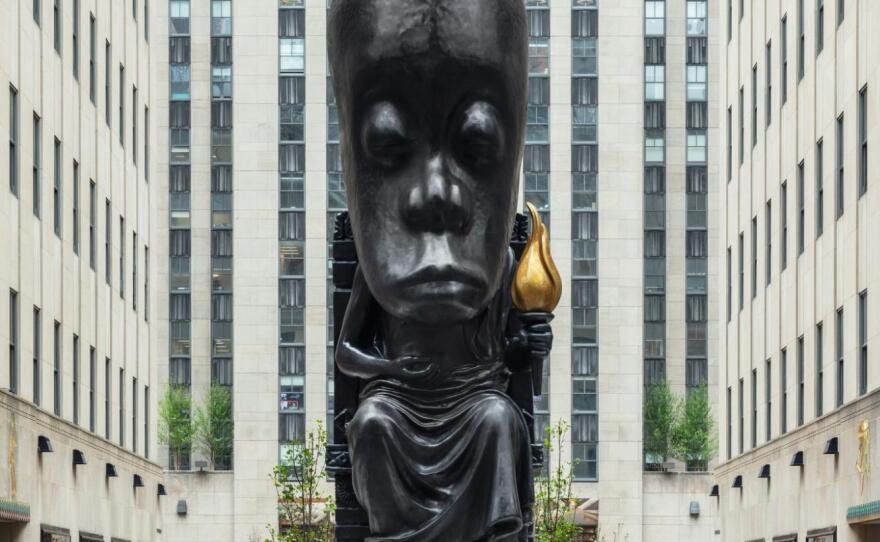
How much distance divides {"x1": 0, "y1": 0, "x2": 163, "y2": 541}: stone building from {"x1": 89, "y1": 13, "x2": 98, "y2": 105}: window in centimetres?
7

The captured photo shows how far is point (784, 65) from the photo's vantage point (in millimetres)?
50344

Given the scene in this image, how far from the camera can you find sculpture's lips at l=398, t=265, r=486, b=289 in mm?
9367

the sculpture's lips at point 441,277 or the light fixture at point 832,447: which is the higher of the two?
the sculpture's lips at point 441,277

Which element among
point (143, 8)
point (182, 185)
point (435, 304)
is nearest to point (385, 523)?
point (435, 304)

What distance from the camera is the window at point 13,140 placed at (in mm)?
38938

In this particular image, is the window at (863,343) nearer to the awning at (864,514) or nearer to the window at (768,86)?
the awning at (864,514)

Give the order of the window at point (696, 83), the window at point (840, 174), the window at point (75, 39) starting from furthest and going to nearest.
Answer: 1. the window at point (696, 83)
2. the window at point (75, 39)
3. the window at point (840, 174)

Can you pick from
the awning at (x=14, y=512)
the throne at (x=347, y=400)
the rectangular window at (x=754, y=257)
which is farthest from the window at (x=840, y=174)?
the throne at (x=347, y=400)

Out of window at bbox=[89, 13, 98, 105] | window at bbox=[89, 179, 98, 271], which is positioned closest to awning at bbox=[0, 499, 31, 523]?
window at bbox=[89, 179, 98, 271]

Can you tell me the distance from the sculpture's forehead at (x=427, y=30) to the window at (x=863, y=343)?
101ft

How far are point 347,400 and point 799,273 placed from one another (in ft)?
126

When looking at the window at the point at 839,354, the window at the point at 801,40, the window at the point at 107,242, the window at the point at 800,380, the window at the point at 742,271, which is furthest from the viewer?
the window at the point at 742,271

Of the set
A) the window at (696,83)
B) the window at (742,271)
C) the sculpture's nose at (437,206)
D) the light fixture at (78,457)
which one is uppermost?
the window at (696,83)

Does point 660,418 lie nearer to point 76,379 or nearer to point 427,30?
point 76,379
